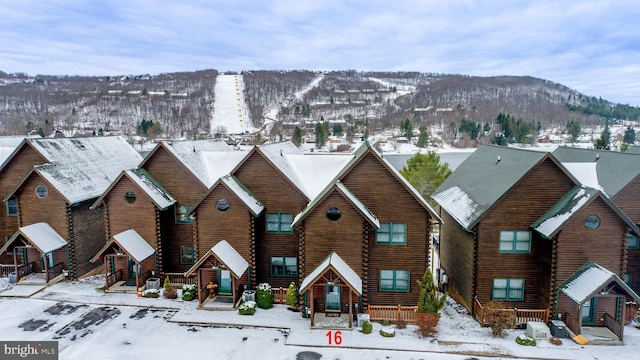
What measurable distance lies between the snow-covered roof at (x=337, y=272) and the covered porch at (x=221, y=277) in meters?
3.93

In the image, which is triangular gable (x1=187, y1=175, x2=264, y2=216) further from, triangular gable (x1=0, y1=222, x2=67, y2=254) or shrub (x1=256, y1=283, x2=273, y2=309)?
triangular gable (x1=0, y1=222, x2=67, y2=254)

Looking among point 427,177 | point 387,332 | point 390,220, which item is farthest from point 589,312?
point 427,177

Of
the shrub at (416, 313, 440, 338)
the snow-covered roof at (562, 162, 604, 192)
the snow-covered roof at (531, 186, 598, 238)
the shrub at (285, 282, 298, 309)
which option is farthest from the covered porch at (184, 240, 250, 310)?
the snow-covered roof at (562, 162, 604, 192)

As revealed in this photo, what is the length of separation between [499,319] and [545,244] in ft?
15.0

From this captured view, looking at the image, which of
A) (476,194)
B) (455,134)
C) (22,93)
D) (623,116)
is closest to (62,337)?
(476,194)

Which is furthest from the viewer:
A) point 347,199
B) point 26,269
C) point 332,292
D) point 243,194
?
point 26,269

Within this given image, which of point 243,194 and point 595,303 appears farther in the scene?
point 243,194

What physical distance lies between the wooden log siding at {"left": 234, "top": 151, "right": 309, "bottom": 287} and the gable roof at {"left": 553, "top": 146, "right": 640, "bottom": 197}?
58.6 ft

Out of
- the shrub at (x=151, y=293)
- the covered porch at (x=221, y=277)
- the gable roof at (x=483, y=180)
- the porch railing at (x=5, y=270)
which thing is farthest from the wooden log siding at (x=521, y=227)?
the porch railing at (x=5, y=270)

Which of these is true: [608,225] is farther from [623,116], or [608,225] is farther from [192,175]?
[623,116]

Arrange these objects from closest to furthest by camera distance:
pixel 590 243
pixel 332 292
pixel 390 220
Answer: pixel 590 243
pixel 332 292
pixel 390 220

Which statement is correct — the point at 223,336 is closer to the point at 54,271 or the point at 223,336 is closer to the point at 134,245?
the point at 134,245

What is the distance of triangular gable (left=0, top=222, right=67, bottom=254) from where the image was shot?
23.7 meters

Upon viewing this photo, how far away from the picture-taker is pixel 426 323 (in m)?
18.3
